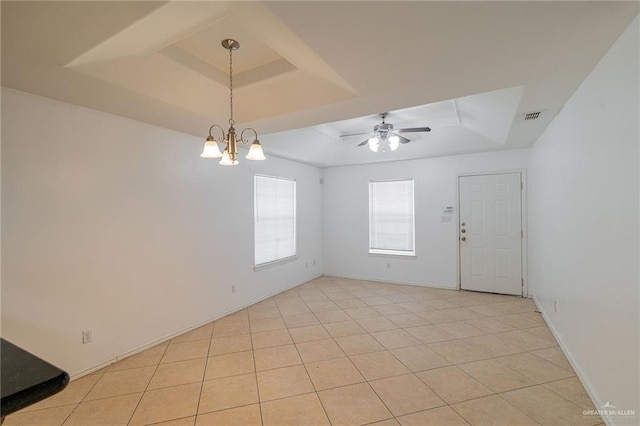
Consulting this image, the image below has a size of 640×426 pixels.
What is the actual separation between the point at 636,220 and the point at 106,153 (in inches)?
155

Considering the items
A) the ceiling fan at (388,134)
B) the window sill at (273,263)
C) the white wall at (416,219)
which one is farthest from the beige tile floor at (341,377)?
the ceiling fan at (388,134)

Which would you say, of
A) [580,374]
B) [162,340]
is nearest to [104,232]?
[162,340]

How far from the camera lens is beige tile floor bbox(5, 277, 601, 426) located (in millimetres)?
1946

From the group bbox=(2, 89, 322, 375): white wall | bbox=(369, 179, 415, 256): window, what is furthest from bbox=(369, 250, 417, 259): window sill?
bbox=(2, 89, 322, 375): white wall

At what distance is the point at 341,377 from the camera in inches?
94.6

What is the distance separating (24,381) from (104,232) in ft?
6.84

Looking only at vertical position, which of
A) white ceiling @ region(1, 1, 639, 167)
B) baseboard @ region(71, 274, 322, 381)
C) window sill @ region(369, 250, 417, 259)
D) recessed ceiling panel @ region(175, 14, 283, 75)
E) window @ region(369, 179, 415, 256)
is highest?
recessed ceiling panel @ region(175, 14, 283, 75)

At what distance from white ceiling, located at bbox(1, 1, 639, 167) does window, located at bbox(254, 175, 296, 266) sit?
66.8 inches

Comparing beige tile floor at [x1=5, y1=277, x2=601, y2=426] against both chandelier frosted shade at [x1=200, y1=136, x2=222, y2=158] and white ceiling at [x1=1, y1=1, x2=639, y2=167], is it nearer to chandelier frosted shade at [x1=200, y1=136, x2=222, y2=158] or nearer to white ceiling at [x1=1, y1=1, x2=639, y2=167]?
chandelier frosted shade at [x1=200, y1=136, x2=222, y2=158]

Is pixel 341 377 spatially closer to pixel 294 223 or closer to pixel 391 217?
pixel 294 223

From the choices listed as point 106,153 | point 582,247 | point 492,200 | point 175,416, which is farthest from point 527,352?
point 106,153

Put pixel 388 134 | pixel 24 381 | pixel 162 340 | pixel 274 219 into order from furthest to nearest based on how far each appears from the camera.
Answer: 1. pixel 274 219
2. pixel 388 134
3. pixel 162 340
4. pixel 24 381

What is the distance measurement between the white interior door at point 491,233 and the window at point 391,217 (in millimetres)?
927

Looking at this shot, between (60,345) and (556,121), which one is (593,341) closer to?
(556,121)
